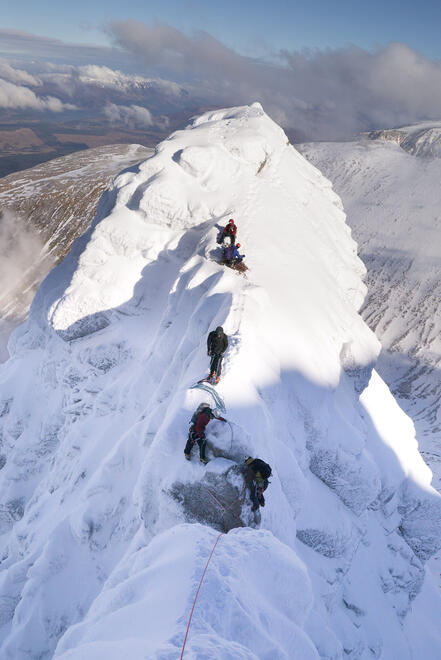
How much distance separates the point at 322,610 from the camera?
12672 mm

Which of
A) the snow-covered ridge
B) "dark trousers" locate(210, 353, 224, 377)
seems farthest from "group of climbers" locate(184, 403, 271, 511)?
the snow-covered ridge

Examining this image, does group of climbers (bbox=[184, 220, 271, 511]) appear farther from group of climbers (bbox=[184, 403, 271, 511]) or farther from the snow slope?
the snow slope

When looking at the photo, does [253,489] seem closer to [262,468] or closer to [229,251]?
[262,468]

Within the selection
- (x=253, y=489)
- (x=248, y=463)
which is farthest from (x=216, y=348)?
(x=253, y=489)

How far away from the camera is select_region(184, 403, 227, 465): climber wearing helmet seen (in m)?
9.68

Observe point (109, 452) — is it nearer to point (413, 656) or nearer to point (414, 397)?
point (413, 656)

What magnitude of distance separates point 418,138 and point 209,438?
667ft

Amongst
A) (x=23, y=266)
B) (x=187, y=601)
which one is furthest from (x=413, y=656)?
(x=23, y=266)

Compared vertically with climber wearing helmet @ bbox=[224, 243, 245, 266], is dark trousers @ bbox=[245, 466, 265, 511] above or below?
below

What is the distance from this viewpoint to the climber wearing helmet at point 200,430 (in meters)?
9.68

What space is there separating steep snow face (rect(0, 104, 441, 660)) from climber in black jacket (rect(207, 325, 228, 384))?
1.73 feet

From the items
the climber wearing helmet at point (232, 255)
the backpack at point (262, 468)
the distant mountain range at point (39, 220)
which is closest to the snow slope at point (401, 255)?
the climber wearing helmet at point (232, 255)

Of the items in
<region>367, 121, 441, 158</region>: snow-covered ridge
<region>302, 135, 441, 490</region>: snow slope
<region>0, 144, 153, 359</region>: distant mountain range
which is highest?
<region>367, 121, 441, 158</region>: snow-covered ridge

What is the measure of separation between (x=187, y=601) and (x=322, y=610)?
9.47m
